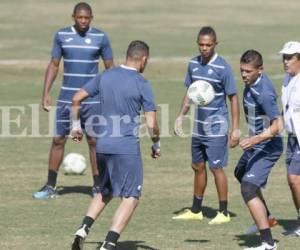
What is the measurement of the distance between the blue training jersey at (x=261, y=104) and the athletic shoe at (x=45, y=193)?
3733mm

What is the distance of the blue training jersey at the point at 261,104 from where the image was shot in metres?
12.3

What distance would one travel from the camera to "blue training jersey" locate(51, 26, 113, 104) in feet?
50.5

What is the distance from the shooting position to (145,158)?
62.1 ft

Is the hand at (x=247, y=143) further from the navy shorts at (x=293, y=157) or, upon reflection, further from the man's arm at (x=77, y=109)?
the man's arm at (x=77, y=109)

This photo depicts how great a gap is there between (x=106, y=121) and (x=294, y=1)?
45910mm

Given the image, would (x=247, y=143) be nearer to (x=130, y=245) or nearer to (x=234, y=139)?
(x=234, y=139)

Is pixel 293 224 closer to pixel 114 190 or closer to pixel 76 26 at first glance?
pixel 114 190

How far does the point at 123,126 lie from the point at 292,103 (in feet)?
6.76

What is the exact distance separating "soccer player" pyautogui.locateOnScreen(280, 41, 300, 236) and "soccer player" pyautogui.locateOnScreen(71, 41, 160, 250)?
1.70 meters

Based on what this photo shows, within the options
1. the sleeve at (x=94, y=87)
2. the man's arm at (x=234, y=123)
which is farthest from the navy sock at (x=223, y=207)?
the sleeve at (x=94, y=87)

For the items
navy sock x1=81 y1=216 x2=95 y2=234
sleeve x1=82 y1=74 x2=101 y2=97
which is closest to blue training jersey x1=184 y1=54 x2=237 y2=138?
sleeve x1=82 y1=74 x2=101 y2=97

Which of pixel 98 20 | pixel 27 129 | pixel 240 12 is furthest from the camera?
pixel 240 12

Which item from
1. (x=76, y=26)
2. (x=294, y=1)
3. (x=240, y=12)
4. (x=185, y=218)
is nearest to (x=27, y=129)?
(x=76, y=26)

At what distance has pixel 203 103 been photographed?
44.9 feet
